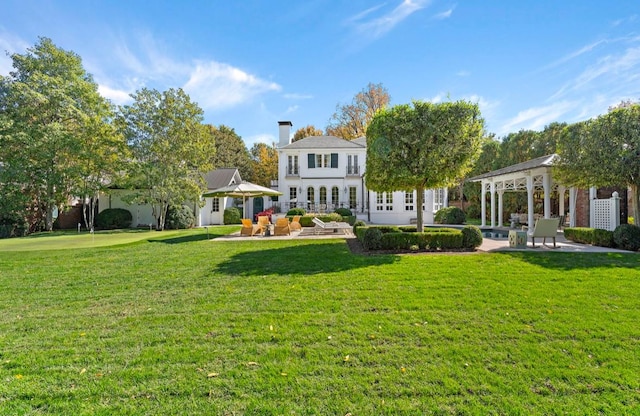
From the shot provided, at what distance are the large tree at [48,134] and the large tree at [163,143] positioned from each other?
180cm

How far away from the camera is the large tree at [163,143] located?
20031 millimetres

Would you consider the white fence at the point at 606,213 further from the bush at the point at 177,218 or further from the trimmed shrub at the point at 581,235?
the bush at the point at 177,218

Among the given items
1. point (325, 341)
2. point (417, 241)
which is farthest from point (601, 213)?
point (325, 341)

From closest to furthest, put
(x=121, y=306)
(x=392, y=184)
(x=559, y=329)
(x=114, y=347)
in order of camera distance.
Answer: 1. (x=114, y=347)
2. (x=559, y=329)
3. (x=121, y=306)
4. (x=392, y=184)

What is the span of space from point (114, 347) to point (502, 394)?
417cm

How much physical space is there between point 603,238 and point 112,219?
85.7 feet

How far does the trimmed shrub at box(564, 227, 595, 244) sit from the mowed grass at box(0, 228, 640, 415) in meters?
4.52

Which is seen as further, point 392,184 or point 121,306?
point 392,184

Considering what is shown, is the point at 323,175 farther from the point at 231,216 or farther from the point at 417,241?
the point at 417,241

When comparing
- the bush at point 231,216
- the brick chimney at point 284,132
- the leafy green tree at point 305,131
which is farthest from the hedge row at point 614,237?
the leafy green tree at point 305,131

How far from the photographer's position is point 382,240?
9797 millimetres

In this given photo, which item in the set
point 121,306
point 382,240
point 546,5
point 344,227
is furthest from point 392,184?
point 121,306

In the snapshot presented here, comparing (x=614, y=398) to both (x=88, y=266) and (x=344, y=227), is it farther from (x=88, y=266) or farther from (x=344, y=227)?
(x=344, y=227)

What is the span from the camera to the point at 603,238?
10398mm
